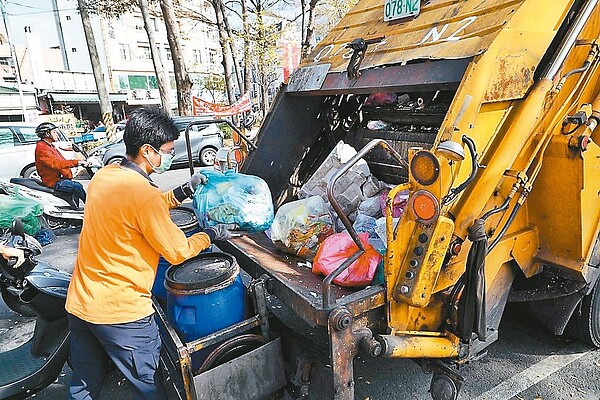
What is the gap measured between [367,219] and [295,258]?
49 cm

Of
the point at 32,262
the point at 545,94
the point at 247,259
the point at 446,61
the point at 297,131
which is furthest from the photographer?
the point at 297,131

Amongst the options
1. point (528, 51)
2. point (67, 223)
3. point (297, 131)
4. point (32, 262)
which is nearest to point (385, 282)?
point (528, 51)

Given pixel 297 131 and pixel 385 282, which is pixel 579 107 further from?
pixel 297 131

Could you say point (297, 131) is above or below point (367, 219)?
above

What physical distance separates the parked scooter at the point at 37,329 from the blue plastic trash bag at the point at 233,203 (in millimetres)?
965

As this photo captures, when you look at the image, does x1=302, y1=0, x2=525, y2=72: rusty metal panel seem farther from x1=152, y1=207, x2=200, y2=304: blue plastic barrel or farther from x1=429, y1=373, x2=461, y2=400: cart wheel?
x1=429, y1=373, x2=461, y2=400: cart wheel

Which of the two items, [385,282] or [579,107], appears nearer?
[385,282]

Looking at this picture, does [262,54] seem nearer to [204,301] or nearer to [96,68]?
[96,68]

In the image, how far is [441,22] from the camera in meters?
2.37

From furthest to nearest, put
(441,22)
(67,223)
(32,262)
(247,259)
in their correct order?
(67,223)
(32,262)
(247,259)
(441,22)

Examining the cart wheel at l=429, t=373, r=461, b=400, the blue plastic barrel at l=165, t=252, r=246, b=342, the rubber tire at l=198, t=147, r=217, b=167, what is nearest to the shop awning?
the rubber tire at l=198, t=147, r=217, b=167

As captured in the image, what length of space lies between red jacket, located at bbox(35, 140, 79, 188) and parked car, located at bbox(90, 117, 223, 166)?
4.76m

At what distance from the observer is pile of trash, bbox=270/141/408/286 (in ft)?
7.12

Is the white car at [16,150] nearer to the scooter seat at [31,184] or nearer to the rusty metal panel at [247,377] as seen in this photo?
the scooter seat at [31,184]
